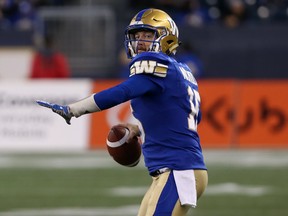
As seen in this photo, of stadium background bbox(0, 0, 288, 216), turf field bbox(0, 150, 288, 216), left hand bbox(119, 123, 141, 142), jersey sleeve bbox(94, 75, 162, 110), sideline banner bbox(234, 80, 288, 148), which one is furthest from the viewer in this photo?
sideline banner bbox(234, 80, 288, 148)

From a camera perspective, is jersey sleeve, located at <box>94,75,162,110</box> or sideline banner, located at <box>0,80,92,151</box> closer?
jersey sleeve, located at <box>94,75,162,110</box>

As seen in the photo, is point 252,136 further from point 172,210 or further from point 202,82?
point 172,210

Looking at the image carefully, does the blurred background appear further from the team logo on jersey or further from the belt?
the team logo on jersey

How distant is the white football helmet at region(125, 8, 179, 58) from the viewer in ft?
17.9

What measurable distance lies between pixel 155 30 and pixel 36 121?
28.2 feet

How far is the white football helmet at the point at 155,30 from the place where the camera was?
5.47 metres

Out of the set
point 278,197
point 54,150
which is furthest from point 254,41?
point 278,197

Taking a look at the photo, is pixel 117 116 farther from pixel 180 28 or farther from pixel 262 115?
pixel 180 28

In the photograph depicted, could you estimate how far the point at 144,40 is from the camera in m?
5.49

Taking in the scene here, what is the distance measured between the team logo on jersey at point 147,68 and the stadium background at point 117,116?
3.63 meters

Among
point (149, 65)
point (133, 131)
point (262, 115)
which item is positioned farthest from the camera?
point (262, 115)

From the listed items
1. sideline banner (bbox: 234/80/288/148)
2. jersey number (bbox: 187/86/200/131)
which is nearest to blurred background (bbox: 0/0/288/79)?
sideline banner (bbox: 234/80/288/148)

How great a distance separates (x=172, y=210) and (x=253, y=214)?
342cm

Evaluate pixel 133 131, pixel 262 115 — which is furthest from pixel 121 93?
pixel 262 115
